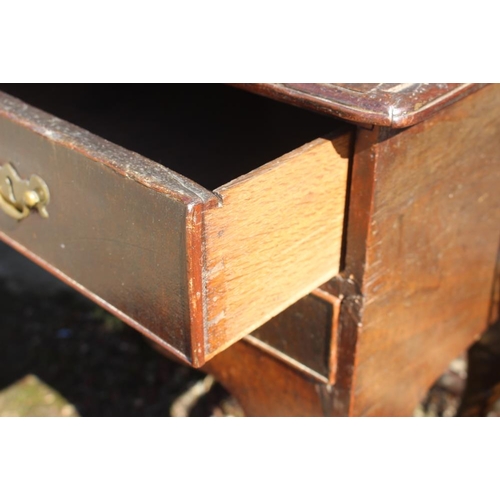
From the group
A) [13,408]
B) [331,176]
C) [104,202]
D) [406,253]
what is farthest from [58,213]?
[13,408]

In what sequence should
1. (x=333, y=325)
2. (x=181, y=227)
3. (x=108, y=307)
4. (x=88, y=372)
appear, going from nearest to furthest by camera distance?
(x=181, y=227) → (x=108, y=307) → (x=333, y=325) → (x=88, y=372)

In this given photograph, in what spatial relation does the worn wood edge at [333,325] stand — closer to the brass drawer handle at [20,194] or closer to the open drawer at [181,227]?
the open drawer at [181,227]

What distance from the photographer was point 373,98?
1.96 feet

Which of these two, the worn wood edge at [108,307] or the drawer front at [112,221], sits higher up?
the drawer front at [112,221]

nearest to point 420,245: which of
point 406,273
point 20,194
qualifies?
point 406,273

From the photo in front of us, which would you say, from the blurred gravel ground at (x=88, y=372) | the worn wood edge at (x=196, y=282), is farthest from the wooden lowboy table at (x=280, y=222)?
the blurred gravel ground at (x=88, y=372)

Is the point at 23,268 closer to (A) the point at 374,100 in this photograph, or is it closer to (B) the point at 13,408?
(B) the point at 13,408

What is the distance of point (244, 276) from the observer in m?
0.60

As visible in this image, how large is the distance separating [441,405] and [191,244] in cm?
102

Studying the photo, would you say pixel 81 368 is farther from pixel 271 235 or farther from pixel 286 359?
pixel 271 235

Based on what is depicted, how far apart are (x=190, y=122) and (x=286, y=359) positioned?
30 cm

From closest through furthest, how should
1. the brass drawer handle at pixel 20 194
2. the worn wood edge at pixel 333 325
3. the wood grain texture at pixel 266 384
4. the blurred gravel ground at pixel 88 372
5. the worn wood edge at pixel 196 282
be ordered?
1. the worn wood edge at pixel 196 282
2. the brass drawer handle at pixel 20 194
3. the worn wood edge at pixel 333 325
4. the wood grain texture at pixel 266 384
5. the blurred gravel ground at pixel 88 372

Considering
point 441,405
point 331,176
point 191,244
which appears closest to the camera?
point 191,244

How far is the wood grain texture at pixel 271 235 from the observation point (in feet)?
1.85
